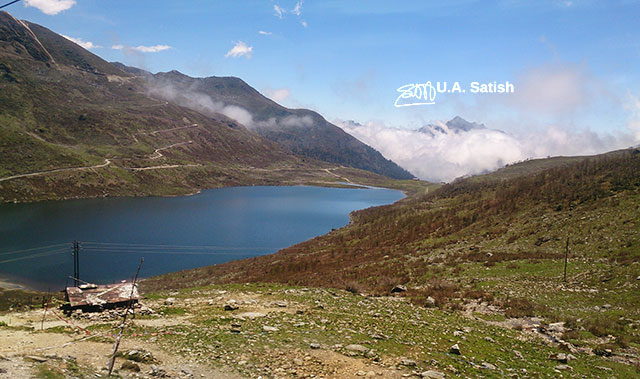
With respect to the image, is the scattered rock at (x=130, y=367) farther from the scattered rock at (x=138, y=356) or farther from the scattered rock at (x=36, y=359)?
the scattered rock at (x=36, y=359)

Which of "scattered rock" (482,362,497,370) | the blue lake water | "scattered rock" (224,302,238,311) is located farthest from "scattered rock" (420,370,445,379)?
the blue lake water

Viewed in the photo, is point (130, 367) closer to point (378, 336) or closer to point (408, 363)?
point (408, 363)

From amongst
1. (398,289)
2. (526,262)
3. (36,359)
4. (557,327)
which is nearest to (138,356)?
(36,359)

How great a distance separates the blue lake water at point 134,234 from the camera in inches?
2110

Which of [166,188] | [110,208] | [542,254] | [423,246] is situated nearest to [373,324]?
[542,254]

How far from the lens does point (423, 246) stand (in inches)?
1633

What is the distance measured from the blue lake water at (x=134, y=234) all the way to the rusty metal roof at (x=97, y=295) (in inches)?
1094

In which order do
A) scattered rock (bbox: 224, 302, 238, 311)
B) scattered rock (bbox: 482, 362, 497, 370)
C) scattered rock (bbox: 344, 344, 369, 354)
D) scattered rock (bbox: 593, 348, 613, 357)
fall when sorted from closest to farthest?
scattered rock (bbox: 482, 362, 497, 370) < scattered rock (bbox: 344, 344, 369, 354) < scattered rock (bbox: 593, 348, 613, 357) < scattered rock (bbox: 224, 302, 238, 311)

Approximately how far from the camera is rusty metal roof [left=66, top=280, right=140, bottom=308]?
17.7m

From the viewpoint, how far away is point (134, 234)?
76812 millimetres

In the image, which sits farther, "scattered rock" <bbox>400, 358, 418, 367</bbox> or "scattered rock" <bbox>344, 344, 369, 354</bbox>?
"scattered rock" <bbox>344, 344, 369, 354</bbox>

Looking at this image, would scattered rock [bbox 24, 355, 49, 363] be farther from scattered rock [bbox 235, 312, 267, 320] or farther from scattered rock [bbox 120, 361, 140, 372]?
scattered rock [bbox 235, 312, 267, 320]

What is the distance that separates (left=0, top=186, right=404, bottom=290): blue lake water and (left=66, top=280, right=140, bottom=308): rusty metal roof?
91.2 feet

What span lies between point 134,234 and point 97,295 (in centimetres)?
6517
